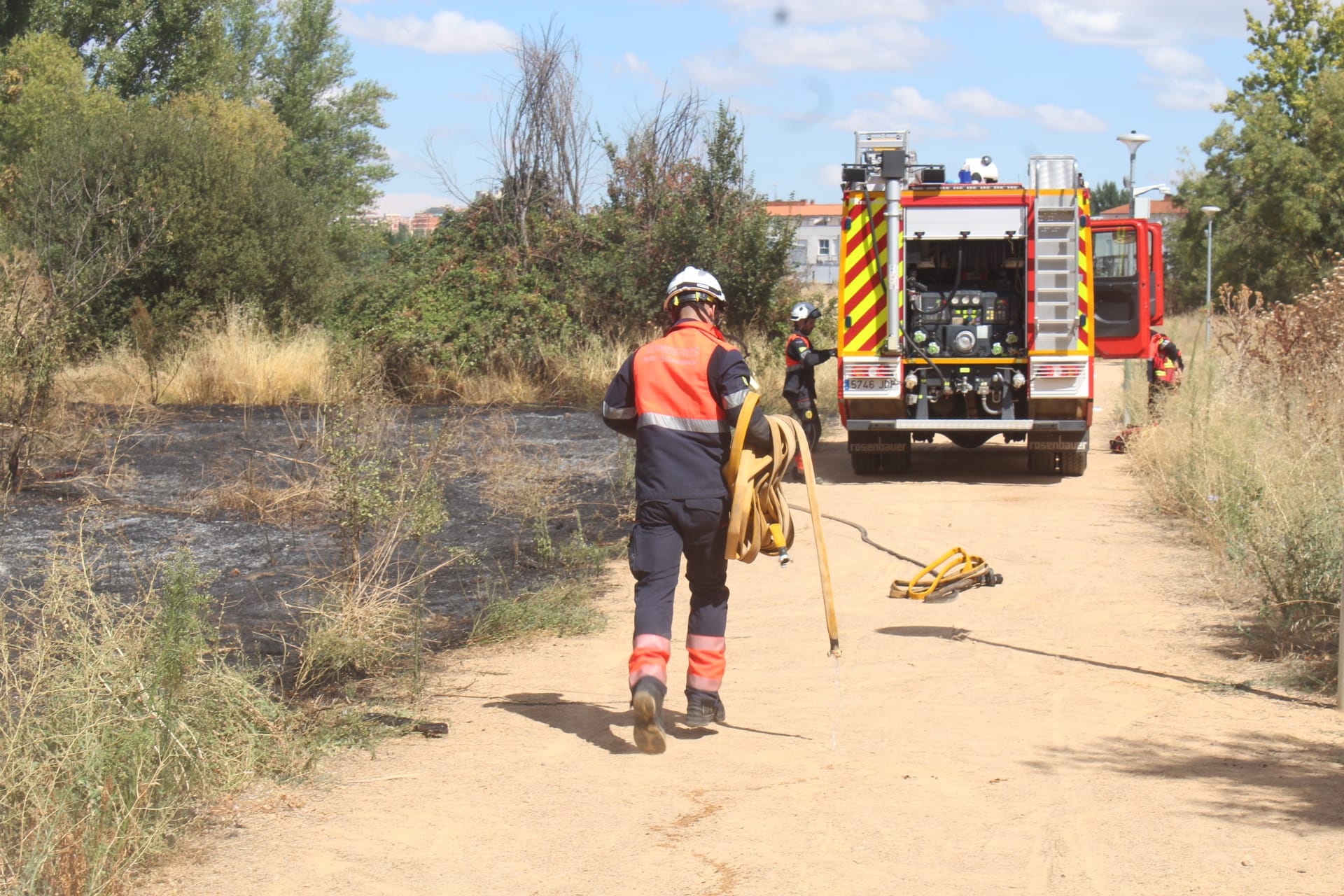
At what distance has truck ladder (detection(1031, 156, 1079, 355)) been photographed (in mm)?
12625

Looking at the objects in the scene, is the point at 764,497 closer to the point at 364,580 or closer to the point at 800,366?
the point at 364,580

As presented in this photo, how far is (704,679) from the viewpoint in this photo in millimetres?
5582

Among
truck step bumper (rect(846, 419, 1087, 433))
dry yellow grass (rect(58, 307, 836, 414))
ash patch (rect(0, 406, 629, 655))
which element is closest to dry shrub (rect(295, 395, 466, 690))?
ash patch (rect(0, 406, 629, 655))

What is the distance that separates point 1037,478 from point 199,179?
1350cm

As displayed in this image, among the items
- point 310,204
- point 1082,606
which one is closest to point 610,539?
point 1082,606

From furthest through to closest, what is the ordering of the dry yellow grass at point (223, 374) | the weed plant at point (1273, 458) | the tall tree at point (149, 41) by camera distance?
the tall tree at point (149, 41)
the dry yellow grass at point (223, 374)
the weed plant at point (1273, 458)

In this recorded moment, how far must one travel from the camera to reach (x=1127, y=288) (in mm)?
13719

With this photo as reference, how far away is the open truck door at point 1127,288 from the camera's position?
13.6 meters

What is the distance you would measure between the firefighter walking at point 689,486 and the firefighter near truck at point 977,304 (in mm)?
7413

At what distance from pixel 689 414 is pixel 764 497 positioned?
456 millimetres

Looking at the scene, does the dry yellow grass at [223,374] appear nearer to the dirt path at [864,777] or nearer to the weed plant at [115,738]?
the dirt path at [864,777]

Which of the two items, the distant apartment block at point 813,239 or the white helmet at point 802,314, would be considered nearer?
the white helmet at point 802,314

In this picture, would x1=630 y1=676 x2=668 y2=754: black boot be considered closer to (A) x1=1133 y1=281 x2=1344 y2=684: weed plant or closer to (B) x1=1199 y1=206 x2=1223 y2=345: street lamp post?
(A) x1=1133 y1=281 x2=1344 y2=684: weed plant

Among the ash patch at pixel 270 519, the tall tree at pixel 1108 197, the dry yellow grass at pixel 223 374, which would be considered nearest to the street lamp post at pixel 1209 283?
the ash patch at pixel 270 519
